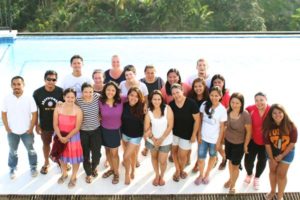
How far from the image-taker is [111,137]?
16.8ft

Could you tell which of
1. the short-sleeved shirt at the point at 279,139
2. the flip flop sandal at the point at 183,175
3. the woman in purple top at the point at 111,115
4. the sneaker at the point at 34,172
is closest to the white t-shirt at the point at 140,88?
the woman in purple top at the point at 111,115

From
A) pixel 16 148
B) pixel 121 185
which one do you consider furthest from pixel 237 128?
pixel 16 148

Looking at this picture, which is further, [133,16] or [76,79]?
[133,16]

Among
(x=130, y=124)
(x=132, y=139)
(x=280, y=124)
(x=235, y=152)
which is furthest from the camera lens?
(x=132, y=139)

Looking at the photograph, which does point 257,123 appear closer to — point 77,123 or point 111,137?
point 111,137

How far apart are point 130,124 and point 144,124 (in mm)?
183

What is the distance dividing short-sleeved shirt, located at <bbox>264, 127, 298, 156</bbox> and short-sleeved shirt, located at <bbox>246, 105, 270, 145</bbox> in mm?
199

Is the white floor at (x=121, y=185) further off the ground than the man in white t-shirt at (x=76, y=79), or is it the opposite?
the man in white t-shirt at (x=76, y=79)

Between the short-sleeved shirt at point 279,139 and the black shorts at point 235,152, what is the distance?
373 mm

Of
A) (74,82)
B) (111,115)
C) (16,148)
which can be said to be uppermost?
(74,82)

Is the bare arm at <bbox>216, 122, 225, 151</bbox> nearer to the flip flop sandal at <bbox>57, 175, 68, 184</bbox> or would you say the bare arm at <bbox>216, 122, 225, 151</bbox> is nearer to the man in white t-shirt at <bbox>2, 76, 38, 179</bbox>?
the flip flop sandal at <bbox>57, 175, 68, 184</bbox>

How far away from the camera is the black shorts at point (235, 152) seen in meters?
4.87

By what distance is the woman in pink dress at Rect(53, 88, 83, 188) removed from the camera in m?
4.84

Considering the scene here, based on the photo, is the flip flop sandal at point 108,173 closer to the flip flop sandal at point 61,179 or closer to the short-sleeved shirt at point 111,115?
the flip flop sandal at point 61,179
